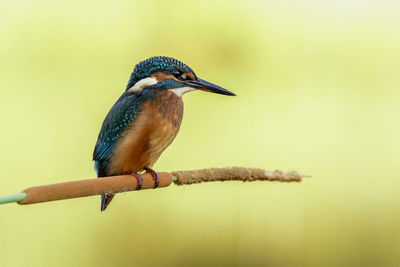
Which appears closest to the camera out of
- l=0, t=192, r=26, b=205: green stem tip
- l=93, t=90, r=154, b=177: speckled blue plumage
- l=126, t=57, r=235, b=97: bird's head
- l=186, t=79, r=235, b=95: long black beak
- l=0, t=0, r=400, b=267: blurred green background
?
l=0, t=192, r=26, b=205: green stem tip

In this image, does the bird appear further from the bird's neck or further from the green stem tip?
the green stem tip

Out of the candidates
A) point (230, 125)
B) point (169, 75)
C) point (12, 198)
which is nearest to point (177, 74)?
point (169, 75)

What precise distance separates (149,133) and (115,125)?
0.15m

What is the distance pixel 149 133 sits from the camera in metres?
1.65

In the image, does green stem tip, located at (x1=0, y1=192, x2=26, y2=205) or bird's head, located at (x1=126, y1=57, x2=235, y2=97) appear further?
bird's head, located at (x1=126, y1=57, x2=235, y2=97)

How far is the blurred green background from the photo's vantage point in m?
3.59

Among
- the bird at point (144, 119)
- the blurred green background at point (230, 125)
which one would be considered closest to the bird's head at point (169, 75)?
the bird at point (144, 119)

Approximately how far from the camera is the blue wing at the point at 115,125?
1648 millimetres

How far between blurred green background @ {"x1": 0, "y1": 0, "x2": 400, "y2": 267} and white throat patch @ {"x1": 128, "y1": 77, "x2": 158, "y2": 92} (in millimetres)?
1730

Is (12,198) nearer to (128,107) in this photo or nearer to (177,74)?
(177,74)

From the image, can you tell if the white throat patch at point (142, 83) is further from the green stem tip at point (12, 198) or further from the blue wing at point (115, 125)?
the green stem tip at point (12, 198)

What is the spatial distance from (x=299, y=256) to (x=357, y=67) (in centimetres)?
178

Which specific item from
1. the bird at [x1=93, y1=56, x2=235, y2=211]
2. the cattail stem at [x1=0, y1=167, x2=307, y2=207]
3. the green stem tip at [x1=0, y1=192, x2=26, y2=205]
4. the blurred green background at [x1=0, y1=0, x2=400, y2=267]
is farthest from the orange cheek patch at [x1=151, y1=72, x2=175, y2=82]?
the blurred green background at [x1=0, y1=0, x2=400, y2=267]

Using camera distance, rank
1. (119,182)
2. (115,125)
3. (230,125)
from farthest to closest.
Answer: (230,125), (115,125), (119,182)
